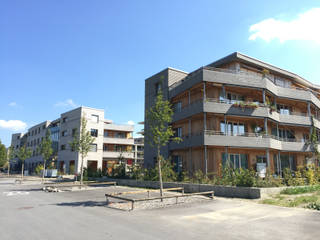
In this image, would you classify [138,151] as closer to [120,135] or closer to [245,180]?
[120,135]

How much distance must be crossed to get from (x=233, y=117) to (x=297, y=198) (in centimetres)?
1229

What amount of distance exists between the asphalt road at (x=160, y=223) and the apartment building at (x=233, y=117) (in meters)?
12.8

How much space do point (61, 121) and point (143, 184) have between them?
123ft

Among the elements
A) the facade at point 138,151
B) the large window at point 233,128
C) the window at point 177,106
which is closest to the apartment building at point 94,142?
the facade at point 138,151

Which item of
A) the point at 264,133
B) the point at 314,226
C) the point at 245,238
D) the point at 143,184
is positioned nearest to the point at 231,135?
the point at 264,133

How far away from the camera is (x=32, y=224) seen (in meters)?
8.33

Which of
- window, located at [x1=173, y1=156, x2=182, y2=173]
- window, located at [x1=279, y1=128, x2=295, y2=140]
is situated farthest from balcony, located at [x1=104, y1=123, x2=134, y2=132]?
window, located at [x1=279, y1=128, x2=295, y2=140]

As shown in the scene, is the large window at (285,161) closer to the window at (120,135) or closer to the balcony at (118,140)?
the balcony at (118,140)

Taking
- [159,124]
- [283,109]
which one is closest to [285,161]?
[283,109]

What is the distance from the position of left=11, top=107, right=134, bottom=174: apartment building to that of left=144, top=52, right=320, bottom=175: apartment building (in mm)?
20575

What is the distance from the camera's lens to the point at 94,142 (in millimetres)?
49844

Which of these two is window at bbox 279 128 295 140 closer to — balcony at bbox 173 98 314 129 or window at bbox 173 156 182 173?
balcony at bbox 173 98 314 129

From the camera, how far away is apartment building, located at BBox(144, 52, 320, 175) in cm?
2425

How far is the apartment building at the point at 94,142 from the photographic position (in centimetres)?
4853
